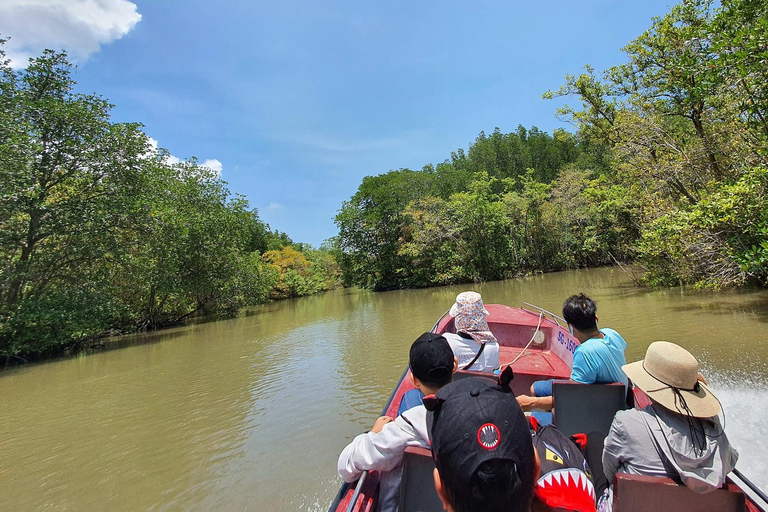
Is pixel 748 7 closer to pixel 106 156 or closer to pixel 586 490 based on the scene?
pixel 586 490

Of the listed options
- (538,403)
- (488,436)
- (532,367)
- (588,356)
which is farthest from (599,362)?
(532,367)

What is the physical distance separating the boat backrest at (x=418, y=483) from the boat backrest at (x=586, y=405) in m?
1.11

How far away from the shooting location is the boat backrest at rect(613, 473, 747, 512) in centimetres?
156

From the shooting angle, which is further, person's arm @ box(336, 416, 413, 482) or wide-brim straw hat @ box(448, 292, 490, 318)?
wide-brim straw hat @ box(448, 292, 490, 318)

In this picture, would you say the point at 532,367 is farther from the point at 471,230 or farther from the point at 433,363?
the point at 471,230

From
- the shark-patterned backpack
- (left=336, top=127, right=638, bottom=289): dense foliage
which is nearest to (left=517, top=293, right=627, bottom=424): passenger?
the shark-patterned backpack

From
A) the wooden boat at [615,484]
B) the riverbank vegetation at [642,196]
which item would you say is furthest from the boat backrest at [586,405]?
the riverbank vegetation at [642,196]

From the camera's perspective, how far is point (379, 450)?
1.81 m

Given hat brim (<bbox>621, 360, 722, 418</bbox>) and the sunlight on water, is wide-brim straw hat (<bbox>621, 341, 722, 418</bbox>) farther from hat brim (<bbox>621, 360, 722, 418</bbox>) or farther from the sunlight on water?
the sunlight on water

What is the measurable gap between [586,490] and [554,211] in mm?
29395

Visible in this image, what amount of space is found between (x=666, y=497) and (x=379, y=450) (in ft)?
4.16

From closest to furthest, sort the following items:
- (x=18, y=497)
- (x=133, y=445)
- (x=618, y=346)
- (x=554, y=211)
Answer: (x=618, y=346), (x=18, y=497), (x=133, y=445), (x=554, y=211)

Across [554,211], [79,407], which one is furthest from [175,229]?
[554,211]

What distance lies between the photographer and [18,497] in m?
3.95
